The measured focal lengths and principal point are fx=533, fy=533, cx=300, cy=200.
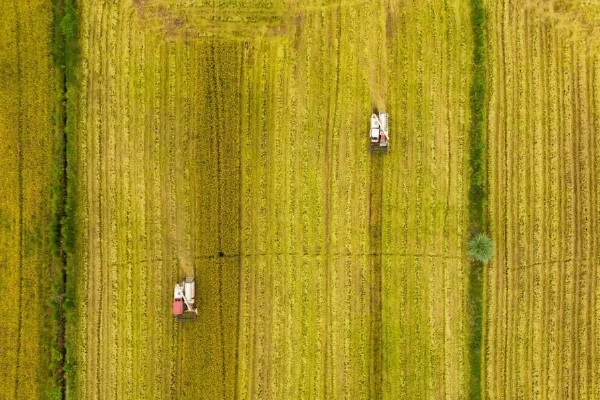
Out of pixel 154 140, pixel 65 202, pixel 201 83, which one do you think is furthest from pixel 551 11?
pixel 65 202

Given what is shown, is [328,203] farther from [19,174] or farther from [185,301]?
[19,174]

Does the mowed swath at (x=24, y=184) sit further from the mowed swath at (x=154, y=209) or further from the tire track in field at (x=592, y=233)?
the tire track in field at (x=592, y=233)

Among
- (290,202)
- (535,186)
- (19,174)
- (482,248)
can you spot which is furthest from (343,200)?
(19,174)

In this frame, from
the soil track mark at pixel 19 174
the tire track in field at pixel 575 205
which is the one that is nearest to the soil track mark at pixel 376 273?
the tire track in field at pixel 575 205

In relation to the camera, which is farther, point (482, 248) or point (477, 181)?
point (477, 181)

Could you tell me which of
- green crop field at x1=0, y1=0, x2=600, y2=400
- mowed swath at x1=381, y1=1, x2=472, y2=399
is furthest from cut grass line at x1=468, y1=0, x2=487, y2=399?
mowed swath at x1=381, y1=1, x2=472, y2=399
